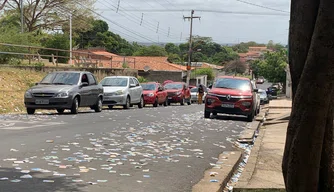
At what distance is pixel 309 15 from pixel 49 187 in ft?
12.1

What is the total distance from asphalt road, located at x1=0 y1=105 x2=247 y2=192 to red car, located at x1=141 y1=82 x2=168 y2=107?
14.3 m

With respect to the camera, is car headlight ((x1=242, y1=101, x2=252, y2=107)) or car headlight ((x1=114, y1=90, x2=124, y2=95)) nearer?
car headlight ((x1=242, y1=101, x2=252, y2=107))

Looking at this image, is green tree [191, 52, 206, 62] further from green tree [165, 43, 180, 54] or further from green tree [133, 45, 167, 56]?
green tree [133, 45, 167, 56]

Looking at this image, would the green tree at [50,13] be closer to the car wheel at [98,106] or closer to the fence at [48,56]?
the fence at [48,56]

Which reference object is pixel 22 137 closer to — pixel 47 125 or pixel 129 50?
pixel 47 125

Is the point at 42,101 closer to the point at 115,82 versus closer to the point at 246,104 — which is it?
the point at 246,104

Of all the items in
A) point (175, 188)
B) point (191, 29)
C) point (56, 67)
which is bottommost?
point (175, 188)

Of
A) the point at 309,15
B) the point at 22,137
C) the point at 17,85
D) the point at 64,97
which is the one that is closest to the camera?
the point at 309,15

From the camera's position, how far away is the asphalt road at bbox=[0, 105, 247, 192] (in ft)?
20.2

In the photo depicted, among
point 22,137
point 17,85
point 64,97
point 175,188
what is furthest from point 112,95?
point 175,188

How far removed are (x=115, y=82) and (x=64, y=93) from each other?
7.57 m

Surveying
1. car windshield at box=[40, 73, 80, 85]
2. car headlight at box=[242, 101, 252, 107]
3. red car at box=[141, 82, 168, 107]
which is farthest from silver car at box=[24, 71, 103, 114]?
red car at box=[141, 82, 168, 107]

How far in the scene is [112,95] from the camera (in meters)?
22.4

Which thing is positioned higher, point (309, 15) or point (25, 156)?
point (309, 15)
